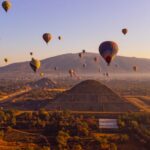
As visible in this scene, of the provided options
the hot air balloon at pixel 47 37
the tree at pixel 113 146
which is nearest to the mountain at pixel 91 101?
the hot air balloon at pixel 47 37

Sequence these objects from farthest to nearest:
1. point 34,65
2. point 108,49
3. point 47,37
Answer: point 47,37
point 34,65
point 108,49

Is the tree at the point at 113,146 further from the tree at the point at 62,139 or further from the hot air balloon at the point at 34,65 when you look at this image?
the hot air balloon at the point at 34,65

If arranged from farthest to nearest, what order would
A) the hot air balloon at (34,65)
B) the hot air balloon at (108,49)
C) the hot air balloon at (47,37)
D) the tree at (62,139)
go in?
the hot air balloon at (47,37), the hot air balloon at (34,65), the hot air balloon at (108,49), the tree at (62,139)

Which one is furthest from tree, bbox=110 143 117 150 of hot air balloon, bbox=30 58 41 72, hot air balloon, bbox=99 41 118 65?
hot air balloon, bbox=30 58 41 72

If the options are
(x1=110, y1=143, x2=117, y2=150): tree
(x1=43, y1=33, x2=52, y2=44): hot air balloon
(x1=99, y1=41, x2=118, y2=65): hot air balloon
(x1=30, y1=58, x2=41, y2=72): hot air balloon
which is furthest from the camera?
(x1=43, y1=33, x2=52, y2=44): hot air balloon

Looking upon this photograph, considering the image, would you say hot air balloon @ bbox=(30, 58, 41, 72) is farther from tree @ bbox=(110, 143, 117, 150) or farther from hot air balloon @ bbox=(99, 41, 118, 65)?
tree @ bbox=(110, 143, 117, 150)

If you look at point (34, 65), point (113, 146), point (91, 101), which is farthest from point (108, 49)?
point (91, 101)

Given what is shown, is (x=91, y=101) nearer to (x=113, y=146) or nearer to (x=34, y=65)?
(x=34, y=65)

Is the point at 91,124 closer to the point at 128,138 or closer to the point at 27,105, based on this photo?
the point at 128,138
